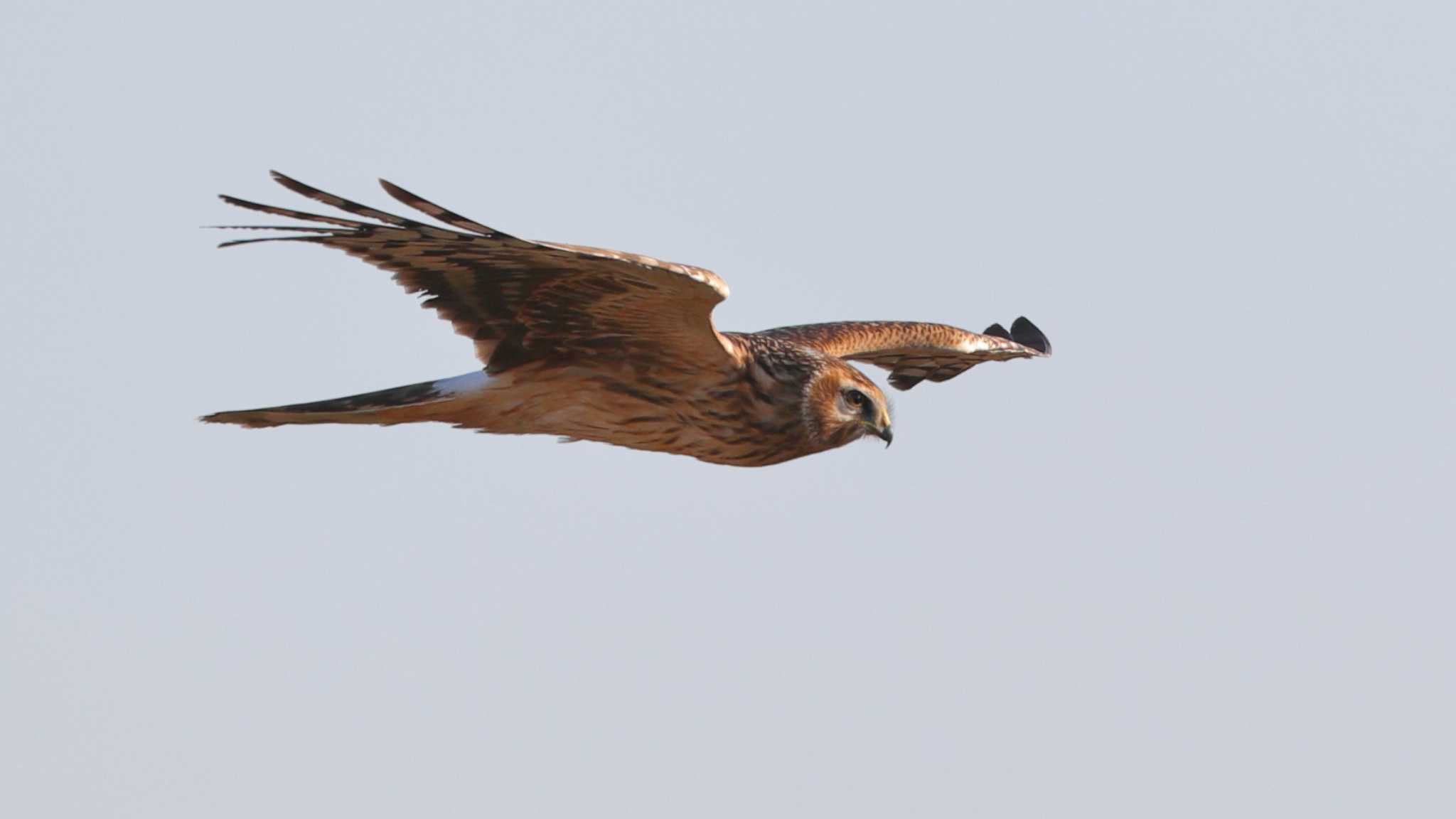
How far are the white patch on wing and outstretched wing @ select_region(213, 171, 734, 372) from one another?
105 mm

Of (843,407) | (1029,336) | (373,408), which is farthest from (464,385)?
(1029,336)

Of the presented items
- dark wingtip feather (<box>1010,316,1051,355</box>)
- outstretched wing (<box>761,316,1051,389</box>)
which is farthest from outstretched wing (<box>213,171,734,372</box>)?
dark wingtip feather (<box>1010,316,1051,355</box>)

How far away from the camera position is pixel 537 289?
9477 mm

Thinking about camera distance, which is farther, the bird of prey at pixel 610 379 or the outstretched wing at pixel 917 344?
the outstretched wing at pixel 917 344

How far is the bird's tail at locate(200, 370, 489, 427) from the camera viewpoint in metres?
9.84

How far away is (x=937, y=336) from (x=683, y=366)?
3.06 meters

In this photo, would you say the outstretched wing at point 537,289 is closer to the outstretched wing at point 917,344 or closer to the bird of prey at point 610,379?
the bird of prey at point 610,379

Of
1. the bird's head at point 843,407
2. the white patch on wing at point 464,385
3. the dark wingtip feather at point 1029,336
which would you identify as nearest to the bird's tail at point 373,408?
the white patch on wing at point 464,385

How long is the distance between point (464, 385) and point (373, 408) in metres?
0.43

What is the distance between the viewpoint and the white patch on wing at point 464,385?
9922 mm

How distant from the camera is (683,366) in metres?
9.84

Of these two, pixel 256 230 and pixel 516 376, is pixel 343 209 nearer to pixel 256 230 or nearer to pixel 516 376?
pixel 256 230

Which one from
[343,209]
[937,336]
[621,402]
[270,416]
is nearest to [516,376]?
[621,402]

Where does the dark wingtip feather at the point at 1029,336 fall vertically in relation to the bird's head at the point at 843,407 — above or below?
above
